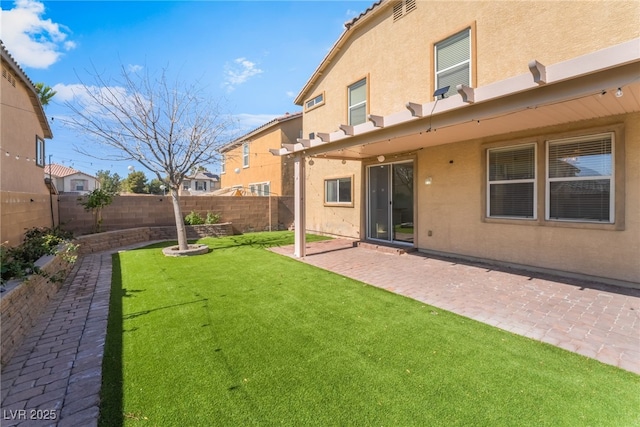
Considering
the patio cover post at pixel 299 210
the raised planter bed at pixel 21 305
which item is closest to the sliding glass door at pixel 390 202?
the patio cover post at pixel 299 210

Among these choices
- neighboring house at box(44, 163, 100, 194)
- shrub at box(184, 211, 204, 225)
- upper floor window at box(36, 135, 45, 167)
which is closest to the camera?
upper floor window at box(36, 135, 45, 167)

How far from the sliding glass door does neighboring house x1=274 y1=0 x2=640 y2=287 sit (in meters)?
0.04

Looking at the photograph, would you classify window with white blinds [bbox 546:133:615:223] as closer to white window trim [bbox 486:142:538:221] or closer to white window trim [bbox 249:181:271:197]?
white window trim [bbox 486:142:538:221]

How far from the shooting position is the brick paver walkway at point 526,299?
3.91 m

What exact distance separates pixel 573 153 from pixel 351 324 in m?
6.13

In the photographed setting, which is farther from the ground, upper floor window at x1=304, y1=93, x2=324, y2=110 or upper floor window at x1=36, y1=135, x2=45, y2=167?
upper floor window at x1=304, y1=93, x2=324, y2=110

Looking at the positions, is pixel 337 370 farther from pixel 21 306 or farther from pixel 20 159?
pixel 20 159

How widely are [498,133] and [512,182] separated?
1.27m

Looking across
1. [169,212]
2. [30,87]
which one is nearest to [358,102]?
[169,212]

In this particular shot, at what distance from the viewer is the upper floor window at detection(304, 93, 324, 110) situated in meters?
13.7

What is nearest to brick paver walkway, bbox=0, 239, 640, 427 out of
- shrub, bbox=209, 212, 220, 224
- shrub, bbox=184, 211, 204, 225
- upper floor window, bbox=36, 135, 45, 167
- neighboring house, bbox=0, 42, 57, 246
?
neighboring house, bbox=0, 42, 57, 246

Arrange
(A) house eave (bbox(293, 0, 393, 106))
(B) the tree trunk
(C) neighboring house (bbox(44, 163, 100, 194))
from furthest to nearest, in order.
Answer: (C) neighboring house (bbox(44, 163, 100, 194)), (A) house eave (bbox(293, 0, 393, 106)), (B) the tree trunk

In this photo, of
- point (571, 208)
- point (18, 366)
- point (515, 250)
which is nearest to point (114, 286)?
point (18, 366)

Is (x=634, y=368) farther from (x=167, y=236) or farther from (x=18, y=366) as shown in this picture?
(x=167, y=236)
